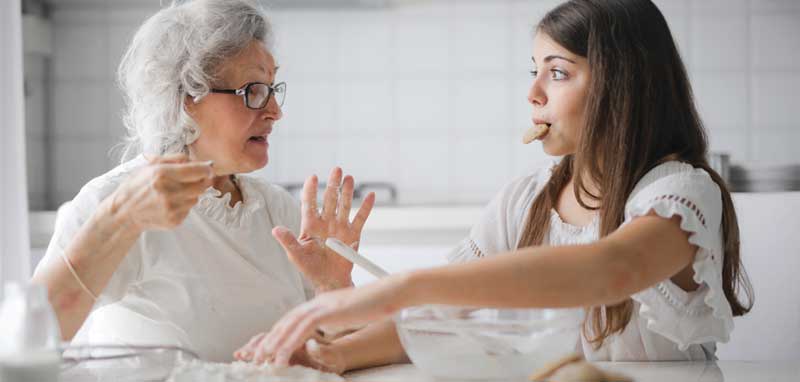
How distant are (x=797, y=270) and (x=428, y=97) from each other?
2.24 meters

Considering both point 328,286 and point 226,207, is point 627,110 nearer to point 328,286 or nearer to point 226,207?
point 328,286

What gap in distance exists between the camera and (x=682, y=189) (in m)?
1.32

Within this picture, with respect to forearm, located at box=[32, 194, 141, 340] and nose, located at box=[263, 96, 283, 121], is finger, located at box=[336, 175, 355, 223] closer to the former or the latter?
nose, located at box=[263, 96, 283, 121]

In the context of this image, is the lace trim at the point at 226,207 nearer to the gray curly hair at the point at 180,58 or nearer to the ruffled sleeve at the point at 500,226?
the gray curly hair at the point at 180,58

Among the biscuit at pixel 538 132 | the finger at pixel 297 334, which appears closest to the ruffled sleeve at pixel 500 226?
the biscuit at pixel 538 132

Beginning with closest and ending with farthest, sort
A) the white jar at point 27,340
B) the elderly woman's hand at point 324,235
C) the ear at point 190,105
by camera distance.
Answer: the white jar at point 27,340 → the elderly woman's hand at point 324,235 → the ear at point 190,105

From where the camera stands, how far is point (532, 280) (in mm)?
1059

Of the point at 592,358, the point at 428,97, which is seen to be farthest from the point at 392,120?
the point at 592,358

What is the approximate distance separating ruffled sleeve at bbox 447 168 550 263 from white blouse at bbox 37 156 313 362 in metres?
0.35

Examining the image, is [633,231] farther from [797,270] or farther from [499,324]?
[797,270]

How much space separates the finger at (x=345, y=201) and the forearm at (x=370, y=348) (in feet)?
0.83

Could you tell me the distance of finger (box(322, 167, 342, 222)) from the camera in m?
1.56

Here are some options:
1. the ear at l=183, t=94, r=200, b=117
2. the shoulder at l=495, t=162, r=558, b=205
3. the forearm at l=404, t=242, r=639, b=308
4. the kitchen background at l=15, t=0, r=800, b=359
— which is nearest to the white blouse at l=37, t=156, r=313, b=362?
the ear at l=183, t=94, r=200, b=117

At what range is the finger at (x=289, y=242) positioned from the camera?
142 cm
